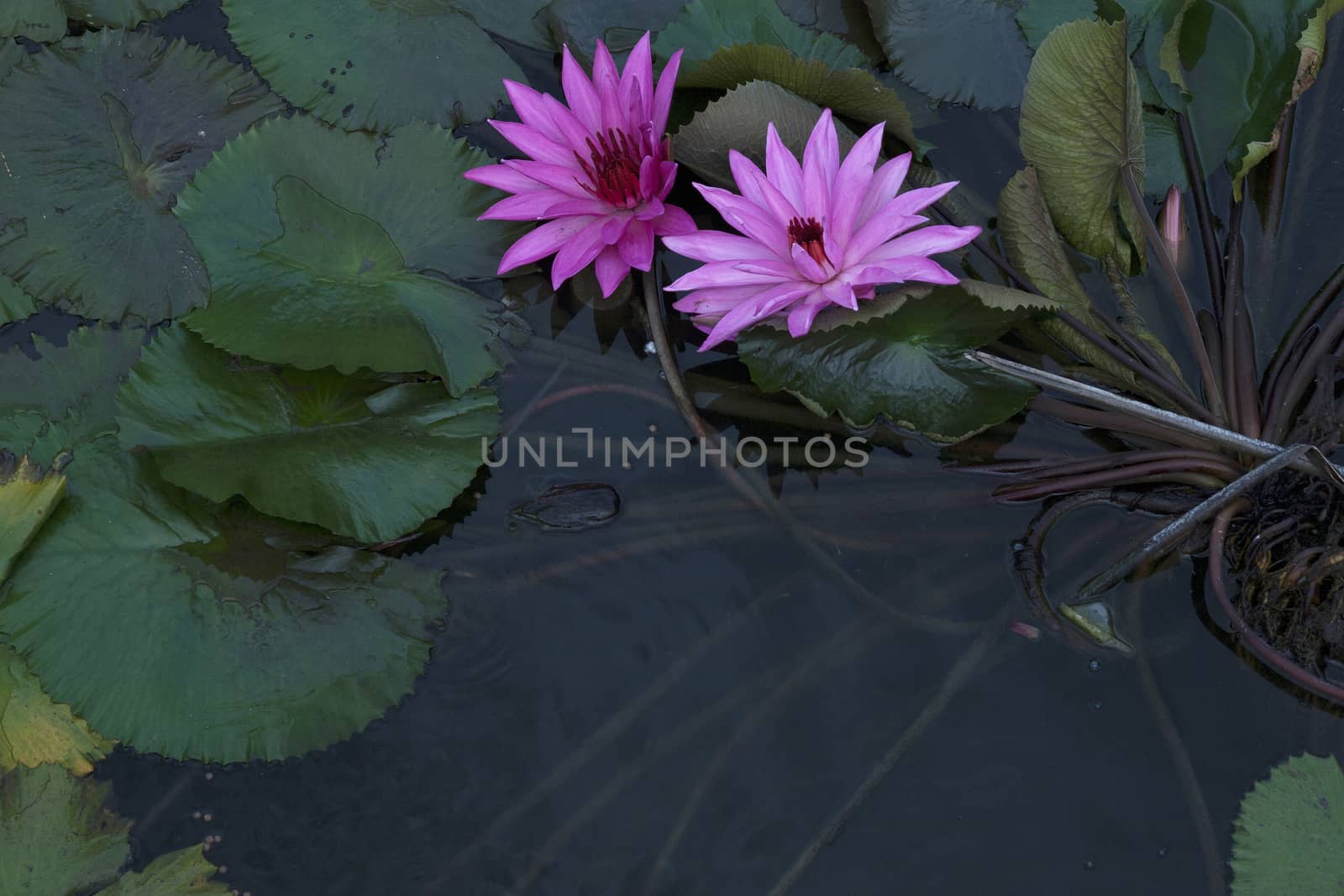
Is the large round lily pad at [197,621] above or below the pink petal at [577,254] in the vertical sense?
below

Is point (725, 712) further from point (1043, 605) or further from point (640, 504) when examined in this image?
point (1043, 605)

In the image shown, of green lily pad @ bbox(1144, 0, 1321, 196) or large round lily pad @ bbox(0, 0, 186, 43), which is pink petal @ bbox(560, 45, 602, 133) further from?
green lily pad @ bbox(1144, 0, 1321, 196)

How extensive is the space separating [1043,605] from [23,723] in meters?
1.95

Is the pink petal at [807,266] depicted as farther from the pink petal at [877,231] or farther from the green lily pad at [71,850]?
the green lily pad at [71,850]

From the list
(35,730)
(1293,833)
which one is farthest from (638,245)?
(1293,833)

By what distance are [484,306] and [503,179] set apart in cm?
27

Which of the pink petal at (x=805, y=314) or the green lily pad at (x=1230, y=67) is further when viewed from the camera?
the green lily pad at (x=1230, y=67)

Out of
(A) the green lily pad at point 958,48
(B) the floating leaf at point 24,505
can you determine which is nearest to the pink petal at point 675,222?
(A) the green lily pad at point 958,48

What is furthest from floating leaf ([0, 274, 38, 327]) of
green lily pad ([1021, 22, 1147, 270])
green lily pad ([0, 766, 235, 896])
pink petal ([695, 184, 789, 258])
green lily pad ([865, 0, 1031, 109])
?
green lily pad ([1021, 22, 1147, 270])

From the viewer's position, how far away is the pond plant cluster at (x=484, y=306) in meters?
1.74

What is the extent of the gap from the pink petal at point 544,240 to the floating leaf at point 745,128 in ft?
0.82

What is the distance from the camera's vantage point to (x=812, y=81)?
1.91 meters

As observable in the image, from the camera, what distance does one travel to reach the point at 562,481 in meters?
2.03

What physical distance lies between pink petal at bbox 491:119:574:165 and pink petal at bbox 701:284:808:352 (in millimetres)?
530
